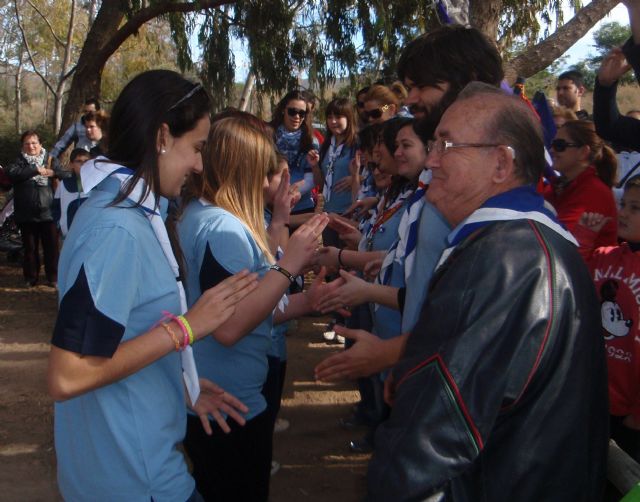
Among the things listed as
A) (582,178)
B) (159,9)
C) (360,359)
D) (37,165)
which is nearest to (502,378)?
(360,359)

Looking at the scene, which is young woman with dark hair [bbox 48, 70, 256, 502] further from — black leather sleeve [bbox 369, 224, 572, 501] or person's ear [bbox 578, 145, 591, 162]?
person's ear [bbox 578, 145, 591, 162]

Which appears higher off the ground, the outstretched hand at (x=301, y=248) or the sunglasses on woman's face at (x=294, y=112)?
the sunglasses on woman's face at (x=294, y=112)

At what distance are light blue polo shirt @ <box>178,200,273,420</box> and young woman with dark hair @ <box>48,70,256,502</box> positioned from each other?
42 cm

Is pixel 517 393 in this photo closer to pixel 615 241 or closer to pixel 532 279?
pixel 532 279

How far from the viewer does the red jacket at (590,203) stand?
3.50 metres

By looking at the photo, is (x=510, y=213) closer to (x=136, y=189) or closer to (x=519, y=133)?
(x=519, y=133)

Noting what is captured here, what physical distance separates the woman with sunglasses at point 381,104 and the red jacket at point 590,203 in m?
1.95

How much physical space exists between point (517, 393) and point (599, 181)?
274cm

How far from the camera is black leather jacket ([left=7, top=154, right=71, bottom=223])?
805cm

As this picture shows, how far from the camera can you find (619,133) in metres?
3.22

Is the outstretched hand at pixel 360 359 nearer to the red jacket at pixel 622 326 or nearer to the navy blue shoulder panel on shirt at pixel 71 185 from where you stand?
the red jacket at pixel 622 326

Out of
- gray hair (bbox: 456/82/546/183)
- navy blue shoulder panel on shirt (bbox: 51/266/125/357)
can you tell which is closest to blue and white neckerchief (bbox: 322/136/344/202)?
gray hair (bbox: 456/82/546/183)

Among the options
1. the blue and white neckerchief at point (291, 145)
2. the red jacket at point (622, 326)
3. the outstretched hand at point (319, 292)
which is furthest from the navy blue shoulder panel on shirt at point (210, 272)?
the blue and white neckerchief at point (291, 145)

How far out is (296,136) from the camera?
22.5 feet
